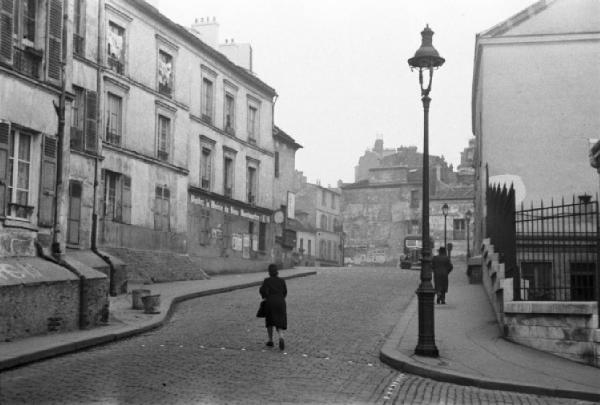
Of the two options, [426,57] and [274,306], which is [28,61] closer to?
[274,306]

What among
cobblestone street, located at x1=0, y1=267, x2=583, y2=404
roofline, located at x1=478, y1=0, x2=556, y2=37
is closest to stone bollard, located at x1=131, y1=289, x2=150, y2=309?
cobblestone street, located at x1=0, y1=267, x2=583, y2=404

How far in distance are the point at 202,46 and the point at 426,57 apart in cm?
2138

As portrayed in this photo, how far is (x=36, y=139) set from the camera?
14.7 meters

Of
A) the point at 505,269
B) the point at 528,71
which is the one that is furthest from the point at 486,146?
the point at 505,269

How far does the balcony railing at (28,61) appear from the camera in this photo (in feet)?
47.1

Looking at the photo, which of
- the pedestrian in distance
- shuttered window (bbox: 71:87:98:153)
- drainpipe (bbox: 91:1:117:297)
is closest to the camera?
the pedestrian in distance

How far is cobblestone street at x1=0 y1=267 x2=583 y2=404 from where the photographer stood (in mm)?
8664

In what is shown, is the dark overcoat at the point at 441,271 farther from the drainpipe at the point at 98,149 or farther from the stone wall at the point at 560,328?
the drainpipe at the point at 98,149

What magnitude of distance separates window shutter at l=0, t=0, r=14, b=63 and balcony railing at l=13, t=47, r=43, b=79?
31 cm

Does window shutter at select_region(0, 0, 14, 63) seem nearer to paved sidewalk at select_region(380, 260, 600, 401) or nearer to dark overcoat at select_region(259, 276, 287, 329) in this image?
dark overcoat at select_region(259, 276, 287, 329)

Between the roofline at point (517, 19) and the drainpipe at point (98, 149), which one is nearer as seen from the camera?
the drainpipe at point (98, 149)

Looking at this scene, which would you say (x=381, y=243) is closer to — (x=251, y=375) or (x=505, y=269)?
(x=505, y=269)

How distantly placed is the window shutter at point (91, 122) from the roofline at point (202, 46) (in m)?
4.75

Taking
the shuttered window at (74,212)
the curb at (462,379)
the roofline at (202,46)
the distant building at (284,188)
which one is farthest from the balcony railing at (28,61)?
the distant building at (284,188)
